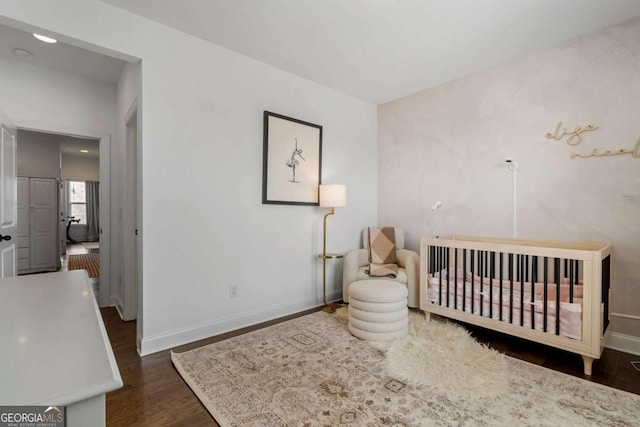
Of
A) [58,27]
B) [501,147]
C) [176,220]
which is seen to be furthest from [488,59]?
[58,27]

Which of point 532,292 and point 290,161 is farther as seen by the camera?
point 290,161

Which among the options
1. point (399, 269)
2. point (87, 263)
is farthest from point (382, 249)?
point (87, 263)

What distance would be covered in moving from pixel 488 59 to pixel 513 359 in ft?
8.41

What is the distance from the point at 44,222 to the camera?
5254 mm

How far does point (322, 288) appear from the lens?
346 centimetres

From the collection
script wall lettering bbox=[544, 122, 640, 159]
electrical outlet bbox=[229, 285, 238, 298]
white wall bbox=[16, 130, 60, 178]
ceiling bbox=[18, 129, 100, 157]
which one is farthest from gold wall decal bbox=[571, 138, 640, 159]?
white wall bbox=[16, 130, 60, 178]

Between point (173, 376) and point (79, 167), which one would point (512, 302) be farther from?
point (79, 167)

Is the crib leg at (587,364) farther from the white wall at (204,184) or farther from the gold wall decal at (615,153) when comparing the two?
the white wall at (204,184)

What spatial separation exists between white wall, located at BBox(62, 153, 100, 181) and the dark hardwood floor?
671cm

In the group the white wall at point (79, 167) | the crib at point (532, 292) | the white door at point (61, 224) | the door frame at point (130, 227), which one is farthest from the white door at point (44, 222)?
the crib at point (532, 292)

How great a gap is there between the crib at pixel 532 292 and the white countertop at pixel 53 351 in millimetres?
2401

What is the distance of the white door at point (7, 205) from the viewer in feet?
7.15

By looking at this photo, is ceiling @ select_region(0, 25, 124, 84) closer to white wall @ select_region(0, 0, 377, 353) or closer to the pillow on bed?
white wall @ select_region(0, 0, 377, 353)

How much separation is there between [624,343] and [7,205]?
4.84m
